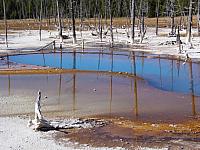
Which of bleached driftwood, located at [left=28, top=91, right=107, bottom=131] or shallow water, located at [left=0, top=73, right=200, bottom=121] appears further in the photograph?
shallow water, located at [left=0, top=73, right=200, bottom=121]

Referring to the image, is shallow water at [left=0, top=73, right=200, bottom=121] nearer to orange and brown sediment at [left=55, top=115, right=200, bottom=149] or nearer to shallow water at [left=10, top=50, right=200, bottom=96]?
orange and brown sediment at [left=55, top=115, right=200, bottom=149]

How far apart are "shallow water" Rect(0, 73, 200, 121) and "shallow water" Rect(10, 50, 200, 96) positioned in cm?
139

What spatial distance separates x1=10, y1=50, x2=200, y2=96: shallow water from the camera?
22469 mm

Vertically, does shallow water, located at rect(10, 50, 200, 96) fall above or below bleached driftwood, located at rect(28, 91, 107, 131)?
below

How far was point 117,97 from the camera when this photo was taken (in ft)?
61.7

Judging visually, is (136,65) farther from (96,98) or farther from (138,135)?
(138,135)

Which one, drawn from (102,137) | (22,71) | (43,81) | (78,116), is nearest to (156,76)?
(43,81)

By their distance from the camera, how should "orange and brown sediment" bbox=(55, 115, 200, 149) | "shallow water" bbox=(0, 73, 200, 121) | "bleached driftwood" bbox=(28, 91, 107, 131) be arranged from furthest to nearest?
"shallow water" bbox=(0, 73, 200, 121) → "bleached driftwood" bbox=(28, 91, 107, 131) → "orange and brown sediment" bbox=(55, 115, 200, 149)

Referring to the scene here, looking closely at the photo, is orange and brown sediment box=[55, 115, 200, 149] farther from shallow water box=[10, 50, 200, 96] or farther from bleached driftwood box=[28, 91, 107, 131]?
shallow water box=[10, 50, 200, 96]

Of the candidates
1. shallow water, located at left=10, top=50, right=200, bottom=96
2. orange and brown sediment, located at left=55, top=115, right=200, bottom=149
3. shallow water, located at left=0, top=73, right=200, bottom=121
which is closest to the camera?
orange and brown sediment, located at left=55, top=115, right=200, bottom=149

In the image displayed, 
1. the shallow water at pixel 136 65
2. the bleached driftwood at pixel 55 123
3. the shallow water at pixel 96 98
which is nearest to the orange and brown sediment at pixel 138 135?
the bleached driftwood at pixel 55 123

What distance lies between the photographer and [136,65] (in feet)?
97.5

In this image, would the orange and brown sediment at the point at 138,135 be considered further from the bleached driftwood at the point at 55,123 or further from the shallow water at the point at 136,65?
the shallow water at the point at 136,65

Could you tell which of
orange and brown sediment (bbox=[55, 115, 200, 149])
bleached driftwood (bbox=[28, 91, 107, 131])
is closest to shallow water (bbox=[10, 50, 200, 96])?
orange and brown sediment (bbox=[55, 115, 200, 149])
